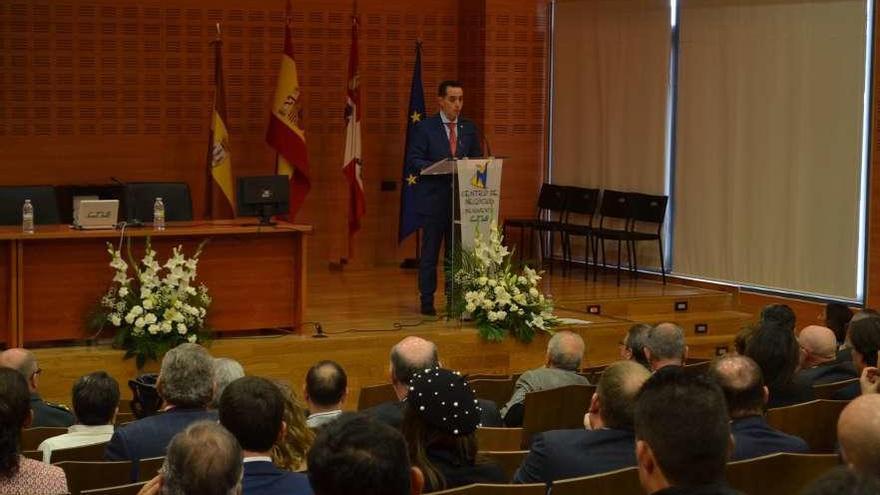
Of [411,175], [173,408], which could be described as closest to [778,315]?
[411,175]

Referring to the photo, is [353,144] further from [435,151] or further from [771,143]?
[771,143]

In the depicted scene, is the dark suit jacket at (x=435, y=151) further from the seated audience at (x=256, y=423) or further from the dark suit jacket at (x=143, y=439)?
the seated audience at (x=256, y=423)

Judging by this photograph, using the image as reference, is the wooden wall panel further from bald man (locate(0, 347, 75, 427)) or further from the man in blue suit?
bald man (locate(0, 347, 75, 427))

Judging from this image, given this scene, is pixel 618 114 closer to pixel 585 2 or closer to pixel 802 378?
pixel 585 2

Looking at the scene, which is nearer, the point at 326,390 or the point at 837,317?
the point at 326,390

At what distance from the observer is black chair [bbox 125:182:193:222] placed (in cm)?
985

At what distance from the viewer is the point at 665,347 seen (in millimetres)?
5879

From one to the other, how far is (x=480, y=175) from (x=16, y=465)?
5.97 meters

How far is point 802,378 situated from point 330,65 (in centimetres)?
806

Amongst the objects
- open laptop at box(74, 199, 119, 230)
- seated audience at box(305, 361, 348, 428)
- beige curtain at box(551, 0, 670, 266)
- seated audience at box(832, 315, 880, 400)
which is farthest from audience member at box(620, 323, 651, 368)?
beige curtain at box(551, 0, 670, 266)

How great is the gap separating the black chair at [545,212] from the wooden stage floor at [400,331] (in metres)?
0.68

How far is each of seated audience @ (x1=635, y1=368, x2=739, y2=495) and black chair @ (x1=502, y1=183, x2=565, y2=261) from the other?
33.4 feet

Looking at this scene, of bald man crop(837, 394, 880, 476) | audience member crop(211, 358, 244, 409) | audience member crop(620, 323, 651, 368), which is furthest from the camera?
audience member crop(620, 323, 651, 368)

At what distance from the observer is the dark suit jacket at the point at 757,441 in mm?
4367
